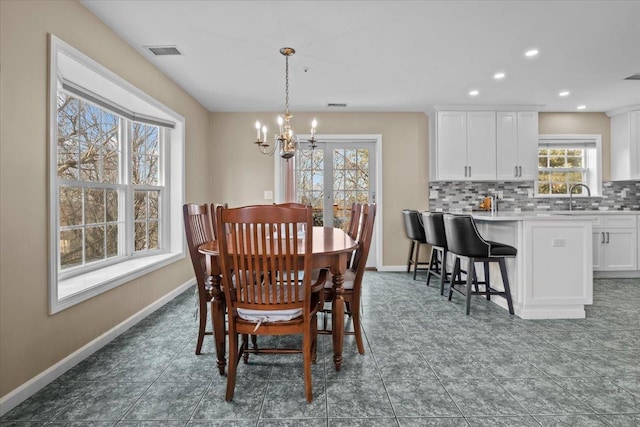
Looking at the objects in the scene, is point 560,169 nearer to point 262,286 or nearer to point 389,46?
point 389,46

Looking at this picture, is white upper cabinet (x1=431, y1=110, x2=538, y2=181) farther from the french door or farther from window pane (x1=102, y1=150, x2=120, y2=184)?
window pane (x1=102, y1=150, x2=120, y2=184)

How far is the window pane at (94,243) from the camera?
274 cm

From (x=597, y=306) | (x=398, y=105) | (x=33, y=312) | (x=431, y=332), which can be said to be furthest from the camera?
(x=398, y=105)

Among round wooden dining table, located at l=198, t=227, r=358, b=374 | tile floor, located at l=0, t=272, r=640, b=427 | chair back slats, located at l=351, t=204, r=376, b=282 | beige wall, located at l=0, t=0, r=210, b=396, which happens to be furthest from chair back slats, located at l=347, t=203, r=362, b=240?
beige wall, located at l=0, t=0, r=210, b=396

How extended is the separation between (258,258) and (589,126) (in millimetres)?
5841

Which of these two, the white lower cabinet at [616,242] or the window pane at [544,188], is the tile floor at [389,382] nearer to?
the white lower cabinet at [616,242]

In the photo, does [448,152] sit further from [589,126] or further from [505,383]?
[505,383]

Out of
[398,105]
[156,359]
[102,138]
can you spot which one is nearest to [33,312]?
[156,359]

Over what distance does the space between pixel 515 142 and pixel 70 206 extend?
5.26 metres

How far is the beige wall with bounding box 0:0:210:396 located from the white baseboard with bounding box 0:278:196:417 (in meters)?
0.03

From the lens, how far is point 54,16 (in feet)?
6.58

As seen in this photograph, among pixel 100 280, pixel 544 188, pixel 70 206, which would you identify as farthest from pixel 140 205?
pixel 544 188

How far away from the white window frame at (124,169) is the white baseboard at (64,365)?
32 centimetres

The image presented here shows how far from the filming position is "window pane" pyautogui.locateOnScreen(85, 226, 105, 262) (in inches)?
108
